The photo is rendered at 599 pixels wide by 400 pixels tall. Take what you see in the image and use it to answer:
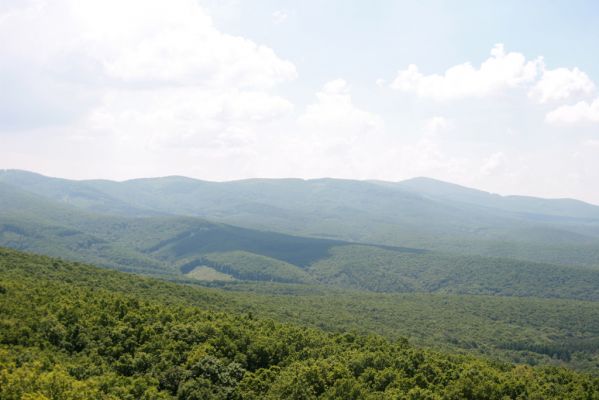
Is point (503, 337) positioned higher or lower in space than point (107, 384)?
lower

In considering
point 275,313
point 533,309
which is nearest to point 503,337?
point 533,309

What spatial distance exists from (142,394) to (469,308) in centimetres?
16640

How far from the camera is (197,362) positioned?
53.7 m

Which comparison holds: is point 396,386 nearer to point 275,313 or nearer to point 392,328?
point 275,313

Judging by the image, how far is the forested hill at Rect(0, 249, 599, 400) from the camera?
155 feet

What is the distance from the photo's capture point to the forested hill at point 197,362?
1854 inches

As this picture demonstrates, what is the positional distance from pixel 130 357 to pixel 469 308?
16208 cm

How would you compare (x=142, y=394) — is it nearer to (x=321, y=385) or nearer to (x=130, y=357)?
(x=130, y=357)

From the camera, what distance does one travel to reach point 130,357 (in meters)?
53.3

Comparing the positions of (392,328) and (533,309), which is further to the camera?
(533,309)

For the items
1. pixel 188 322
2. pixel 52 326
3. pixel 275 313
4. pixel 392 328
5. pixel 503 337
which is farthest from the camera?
pixel 503 337

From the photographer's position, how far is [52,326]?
5500 cm

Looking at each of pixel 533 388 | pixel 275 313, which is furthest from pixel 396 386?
pixel 275 313

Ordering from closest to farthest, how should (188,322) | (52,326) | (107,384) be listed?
(107,384)
(52,326)
(188,322)
